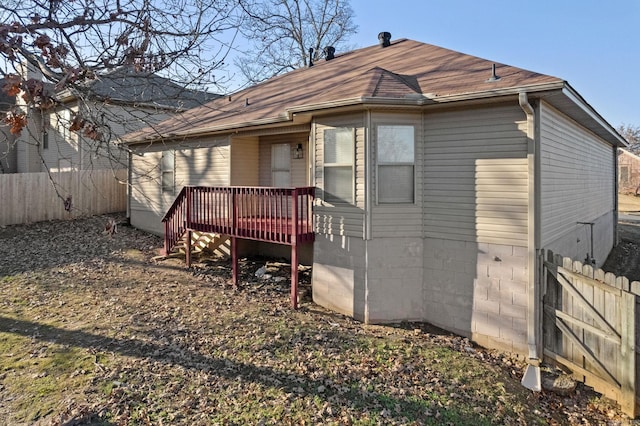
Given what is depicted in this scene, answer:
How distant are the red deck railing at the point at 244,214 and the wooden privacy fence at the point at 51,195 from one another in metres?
3.49

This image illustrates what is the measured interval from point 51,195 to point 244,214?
987 centimetres

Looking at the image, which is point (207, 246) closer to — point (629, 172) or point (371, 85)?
point (371, 85)

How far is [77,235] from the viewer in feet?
42.6

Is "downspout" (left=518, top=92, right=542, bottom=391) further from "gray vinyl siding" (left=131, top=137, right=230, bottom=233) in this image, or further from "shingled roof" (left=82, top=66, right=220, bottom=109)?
"gray vinyl siding" (left=131, top=137, right=230, bottom=233)

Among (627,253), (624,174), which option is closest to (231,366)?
(627,253)

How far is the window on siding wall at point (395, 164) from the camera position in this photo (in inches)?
294

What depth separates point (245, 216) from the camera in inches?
366

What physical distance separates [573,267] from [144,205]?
42.3 feet

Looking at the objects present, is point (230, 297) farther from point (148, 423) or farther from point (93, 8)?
point (93, 8)

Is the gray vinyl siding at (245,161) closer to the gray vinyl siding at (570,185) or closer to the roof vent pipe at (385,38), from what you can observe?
the roof vent pipe at (385,38)

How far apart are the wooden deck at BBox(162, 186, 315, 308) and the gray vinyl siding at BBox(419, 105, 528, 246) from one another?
2.43m

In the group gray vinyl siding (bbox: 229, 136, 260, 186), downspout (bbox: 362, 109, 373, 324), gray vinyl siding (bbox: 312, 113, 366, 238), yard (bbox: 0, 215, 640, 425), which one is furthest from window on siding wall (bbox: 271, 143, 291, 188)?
downspout (bbox: 362, 109, 373, 324)

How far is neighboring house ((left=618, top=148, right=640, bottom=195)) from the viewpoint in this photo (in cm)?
3516

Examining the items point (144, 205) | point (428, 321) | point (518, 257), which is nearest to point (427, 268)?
point (428, 321)
